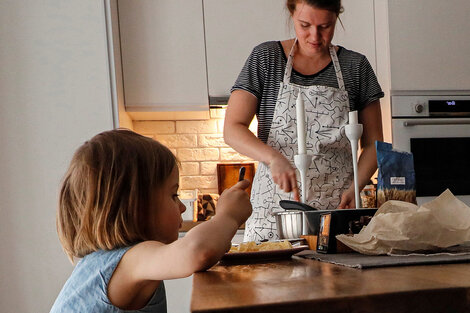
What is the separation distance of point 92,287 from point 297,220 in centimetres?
42

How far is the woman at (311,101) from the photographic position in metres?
1.58

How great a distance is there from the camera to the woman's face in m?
1.60

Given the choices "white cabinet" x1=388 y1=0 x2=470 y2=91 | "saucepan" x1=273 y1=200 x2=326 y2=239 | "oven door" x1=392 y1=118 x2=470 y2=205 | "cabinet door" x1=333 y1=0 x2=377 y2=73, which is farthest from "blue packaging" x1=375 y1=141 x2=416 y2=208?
"cabinet door" x1=333 y1=0 x2=377 y2=73

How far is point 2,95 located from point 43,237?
654 millimetres

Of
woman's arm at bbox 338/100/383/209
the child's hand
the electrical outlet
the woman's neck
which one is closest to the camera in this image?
the child's hand

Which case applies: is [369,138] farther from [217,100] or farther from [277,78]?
[217,100]

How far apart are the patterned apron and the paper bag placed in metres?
0.70

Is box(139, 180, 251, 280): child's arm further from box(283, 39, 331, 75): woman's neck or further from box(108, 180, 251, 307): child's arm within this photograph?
box(283, 39, 331, 75): woman's neck

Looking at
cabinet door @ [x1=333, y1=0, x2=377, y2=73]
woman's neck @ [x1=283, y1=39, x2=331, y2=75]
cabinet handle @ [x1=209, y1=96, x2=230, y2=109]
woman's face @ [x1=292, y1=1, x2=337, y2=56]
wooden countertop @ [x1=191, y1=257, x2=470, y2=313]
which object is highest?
cabinet door @ [x1=333, y1=0, x2=377, y2=73]

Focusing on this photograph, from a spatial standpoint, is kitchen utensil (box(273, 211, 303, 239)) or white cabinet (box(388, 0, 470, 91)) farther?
white cabinet (box(388, 0, 470, 91))

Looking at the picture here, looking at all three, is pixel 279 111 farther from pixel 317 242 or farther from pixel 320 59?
pixel 317 242

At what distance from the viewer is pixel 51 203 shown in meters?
2.42

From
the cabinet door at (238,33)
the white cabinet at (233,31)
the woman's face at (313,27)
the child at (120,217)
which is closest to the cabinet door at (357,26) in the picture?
the cabinet door at (238,33)

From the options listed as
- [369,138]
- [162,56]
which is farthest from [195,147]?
[369,138]
